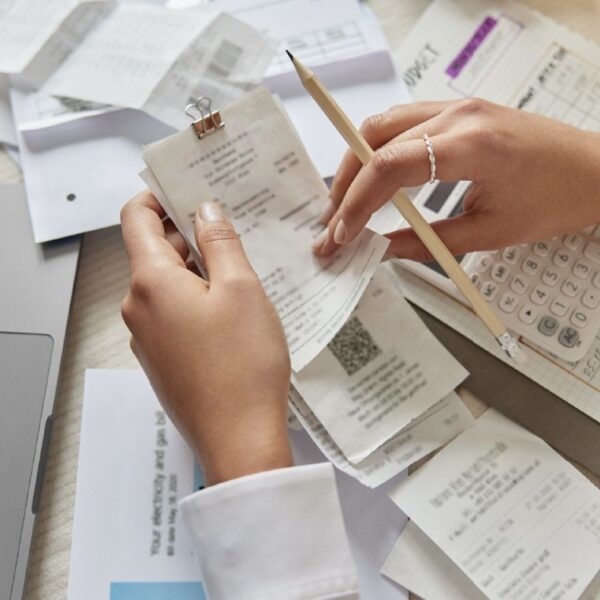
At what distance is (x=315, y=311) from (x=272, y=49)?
0.28 metres

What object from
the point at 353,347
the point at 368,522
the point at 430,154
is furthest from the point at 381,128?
the point at 368,522

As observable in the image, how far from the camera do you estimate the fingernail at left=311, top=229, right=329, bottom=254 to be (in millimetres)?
530

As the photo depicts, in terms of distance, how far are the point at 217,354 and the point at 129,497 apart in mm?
156

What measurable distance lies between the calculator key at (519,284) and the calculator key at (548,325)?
3 centimetres

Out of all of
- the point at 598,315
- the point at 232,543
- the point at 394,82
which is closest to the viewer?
the point at 232,543

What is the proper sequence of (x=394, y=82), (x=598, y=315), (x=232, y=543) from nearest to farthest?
(x=232, y=543) → (x=598, y=315) → (x=394, y=82)

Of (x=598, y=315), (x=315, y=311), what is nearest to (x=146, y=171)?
(x=315, y=311)

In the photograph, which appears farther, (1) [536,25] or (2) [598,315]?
(1) [536,25]

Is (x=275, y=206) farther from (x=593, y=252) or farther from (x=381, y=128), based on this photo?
(x=593, y=252)

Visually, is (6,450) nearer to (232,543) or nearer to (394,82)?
(232,543)

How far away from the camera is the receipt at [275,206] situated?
51 centimetres

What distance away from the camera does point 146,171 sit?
0.51 m

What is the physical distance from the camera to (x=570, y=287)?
58cm

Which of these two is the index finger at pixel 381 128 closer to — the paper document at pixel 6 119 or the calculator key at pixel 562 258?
the calculator key at pixel 562 258
